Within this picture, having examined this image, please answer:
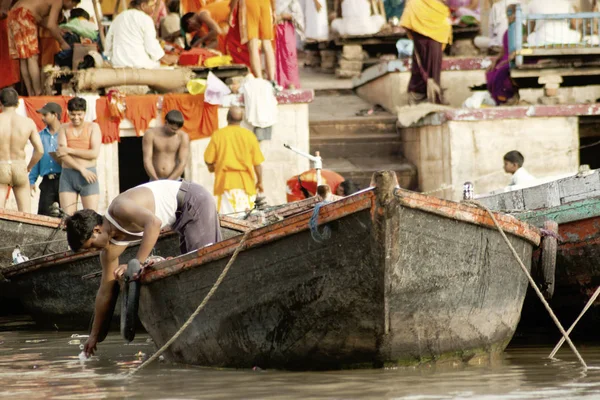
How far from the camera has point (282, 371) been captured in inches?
355

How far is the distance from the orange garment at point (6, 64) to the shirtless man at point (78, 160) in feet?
14.1

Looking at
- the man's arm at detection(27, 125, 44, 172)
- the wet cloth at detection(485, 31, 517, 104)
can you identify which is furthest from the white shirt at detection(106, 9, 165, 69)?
the wet cloth at detection(485, 31, 517, 104)

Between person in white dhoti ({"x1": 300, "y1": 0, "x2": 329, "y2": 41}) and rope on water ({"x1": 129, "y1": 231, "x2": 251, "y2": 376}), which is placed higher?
person in white dhoti ({"x1": 300, "y1": 0, "x2": 329, "y2": 41})

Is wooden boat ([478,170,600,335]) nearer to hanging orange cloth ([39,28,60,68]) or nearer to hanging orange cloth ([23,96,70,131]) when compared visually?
hanging orange cloth ([23,96,70,131])

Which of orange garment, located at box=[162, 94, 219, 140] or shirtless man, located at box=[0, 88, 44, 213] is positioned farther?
orange garment, located at box=[162, 94, 219, 140]

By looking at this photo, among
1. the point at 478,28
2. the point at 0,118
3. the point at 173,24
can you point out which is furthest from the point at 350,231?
the point at 478,28

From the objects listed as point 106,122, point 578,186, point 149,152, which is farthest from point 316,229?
point 106,122

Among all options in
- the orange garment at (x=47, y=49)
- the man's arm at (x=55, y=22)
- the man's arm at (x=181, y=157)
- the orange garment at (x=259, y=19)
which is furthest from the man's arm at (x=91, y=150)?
the orange garment at (x=47, y=49)

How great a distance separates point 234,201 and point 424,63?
159 inches

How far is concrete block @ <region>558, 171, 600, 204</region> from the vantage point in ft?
38.8

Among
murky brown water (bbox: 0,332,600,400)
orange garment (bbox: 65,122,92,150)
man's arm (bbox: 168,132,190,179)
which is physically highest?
orange garment (bbox: 65,122,92,150)

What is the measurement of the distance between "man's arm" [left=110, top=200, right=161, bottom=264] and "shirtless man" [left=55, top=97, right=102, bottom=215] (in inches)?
187

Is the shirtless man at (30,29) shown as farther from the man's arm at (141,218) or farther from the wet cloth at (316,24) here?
the man's arm at (141,218)

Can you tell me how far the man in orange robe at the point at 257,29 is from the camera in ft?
56.0
